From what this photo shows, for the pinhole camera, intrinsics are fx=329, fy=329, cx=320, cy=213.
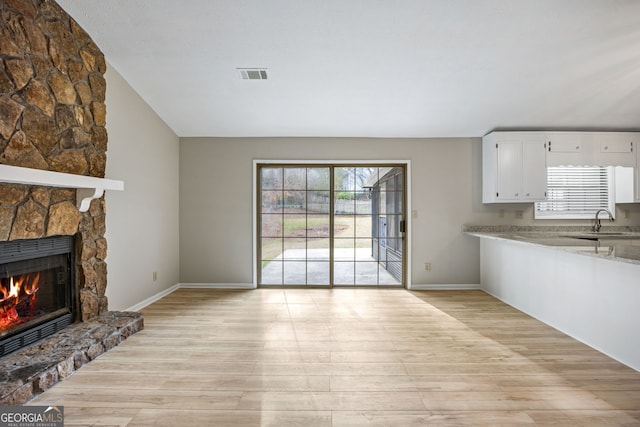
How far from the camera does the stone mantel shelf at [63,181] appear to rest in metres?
1.97

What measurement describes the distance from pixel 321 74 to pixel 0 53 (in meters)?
2.50

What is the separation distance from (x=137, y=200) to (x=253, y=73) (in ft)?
6.44

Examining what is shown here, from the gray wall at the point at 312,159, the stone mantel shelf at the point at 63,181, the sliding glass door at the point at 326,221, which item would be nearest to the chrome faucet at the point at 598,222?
the gray wall at the point at 312,159

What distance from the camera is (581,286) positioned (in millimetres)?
2961

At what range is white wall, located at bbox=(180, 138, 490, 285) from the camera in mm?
4852

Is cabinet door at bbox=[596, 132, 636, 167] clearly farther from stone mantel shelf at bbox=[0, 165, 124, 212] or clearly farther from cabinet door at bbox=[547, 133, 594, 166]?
stone mantel shelf at bbox=[0, 165, 124, 212]

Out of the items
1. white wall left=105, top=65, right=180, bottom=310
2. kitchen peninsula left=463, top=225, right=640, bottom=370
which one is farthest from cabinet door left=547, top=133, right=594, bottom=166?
white wall left=105, top=65, right=180, bottom=310

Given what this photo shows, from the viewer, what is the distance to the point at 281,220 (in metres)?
4.96

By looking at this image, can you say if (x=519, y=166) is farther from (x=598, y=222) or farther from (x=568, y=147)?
(x=598, y=222)

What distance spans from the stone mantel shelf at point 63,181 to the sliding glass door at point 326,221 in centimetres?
226

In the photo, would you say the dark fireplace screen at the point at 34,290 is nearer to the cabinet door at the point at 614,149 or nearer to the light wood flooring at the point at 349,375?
the light wood flooring at the point at 349,375

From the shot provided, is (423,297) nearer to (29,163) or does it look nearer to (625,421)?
(625,421)

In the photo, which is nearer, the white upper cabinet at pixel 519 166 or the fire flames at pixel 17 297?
the fire flames at pixel 17 297

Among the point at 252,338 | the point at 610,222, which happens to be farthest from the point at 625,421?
the point at 610,222
